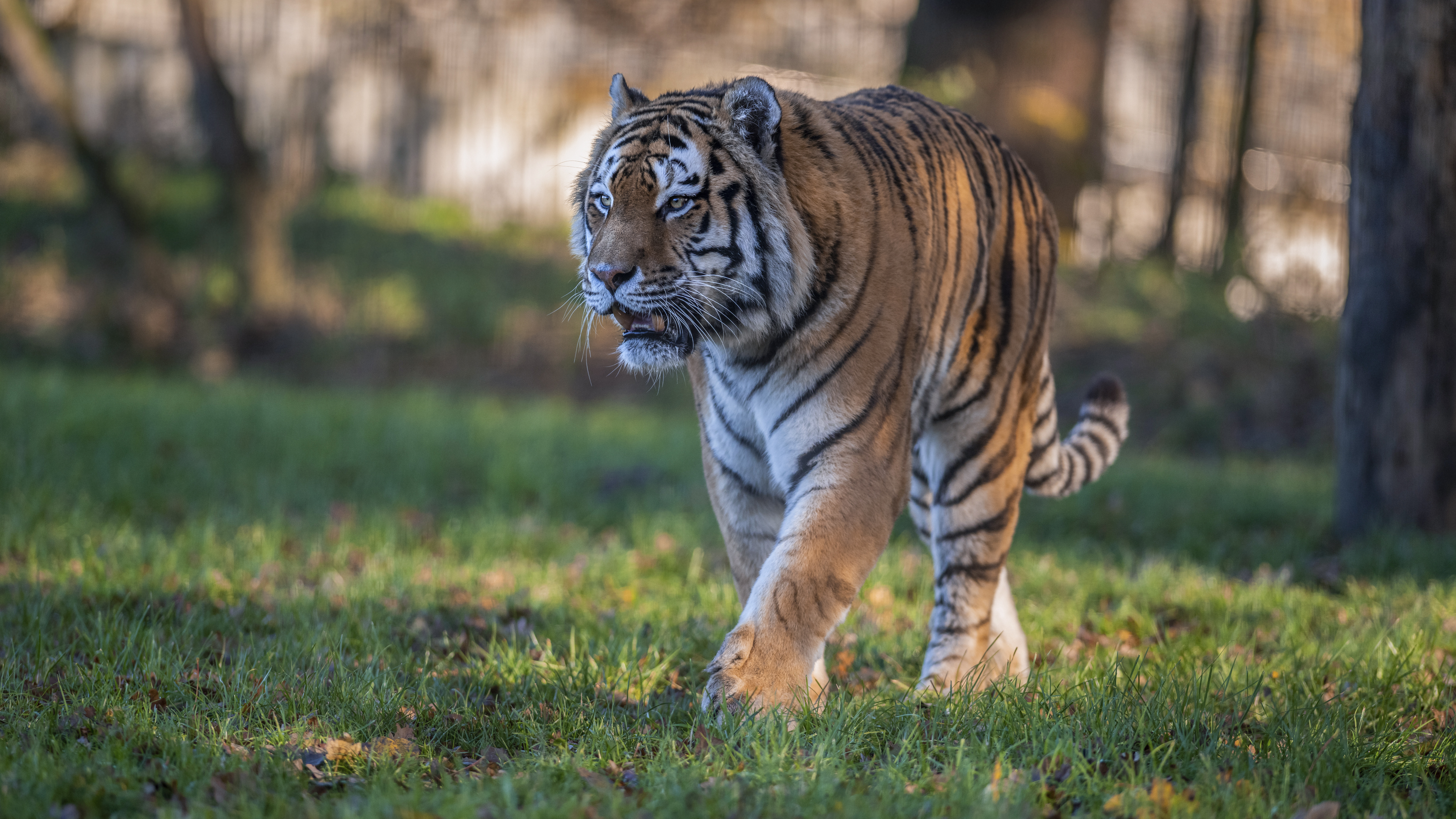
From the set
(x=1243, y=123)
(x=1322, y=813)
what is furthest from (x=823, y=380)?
(x=1243, y=123)

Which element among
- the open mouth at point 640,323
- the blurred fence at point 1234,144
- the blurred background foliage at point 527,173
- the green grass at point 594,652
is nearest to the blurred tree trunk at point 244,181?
the blurred background foliage at point 527,173

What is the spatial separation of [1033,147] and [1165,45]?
775cm

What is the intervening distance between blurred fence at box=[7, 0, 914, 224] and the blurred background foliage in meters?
0.04

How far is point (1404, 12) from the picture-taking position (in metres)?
5.16

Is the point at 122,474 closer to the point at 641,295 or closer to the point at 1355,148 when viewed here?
the point at 641,295

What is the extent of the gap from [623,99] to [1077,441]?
2110 mm

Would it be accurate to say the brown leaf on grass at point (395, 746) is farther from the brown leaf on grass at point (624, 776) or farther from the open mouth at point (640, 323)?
the open mouth at point (640, 323)

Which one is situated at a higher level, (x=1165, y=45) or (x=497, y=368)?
(x=1165, y=45)

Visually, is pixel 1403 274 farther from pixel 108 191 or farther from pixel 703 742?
pixel 108 191

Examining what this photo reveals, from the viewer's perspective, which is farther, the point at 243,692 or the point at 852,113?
the point at 852,113

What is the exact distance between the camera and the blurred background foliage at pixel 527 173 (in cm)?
1042

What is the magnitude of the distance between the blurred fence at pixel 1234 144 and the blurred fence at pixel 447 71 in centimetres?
355

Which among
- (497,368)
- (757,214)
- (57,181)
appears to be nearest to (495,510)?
(757,214)

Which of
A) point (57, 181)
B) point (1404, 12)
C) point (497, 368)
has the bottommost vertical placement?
point (497, 368)
